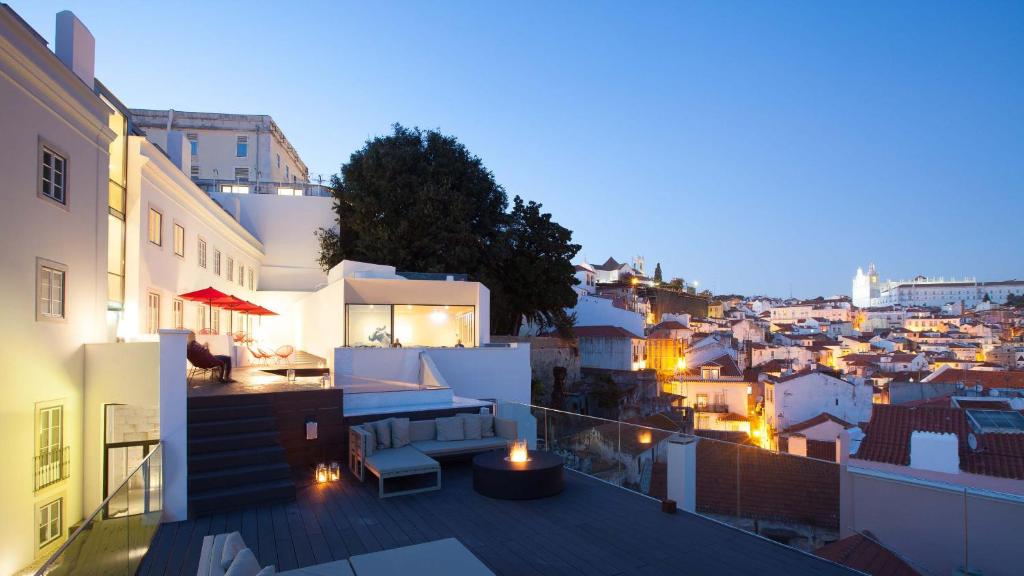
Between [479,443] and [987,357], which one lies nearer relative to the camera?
[479,443]

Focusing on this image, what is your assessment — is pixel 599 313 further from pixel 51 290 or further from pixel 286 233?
pixel 51 290

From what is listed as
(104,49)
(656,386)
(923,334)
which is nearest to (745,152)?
(923,334)

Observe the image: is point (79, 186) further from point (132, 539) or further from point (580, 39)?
point (580, 39)

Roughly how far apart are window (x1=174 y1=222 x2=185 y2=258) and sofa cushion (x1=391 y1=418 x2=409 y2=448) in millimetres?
9905

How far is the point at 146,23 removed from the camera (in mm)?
27438

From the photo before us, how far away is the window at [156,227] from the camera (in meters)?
13.9

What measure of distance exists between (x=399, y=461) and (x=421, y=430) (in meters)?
1.23

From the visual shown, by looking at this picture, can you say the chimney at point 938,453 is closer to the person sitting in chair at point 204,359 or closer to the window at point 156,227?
the person sitting in chair at point 204,359

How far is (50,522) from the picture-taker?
29.5 ft

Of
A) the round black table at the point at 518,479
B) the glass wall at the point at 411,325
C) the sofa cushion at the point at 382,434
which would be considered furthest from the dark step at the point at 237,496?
the glass wall at the point at 411,325

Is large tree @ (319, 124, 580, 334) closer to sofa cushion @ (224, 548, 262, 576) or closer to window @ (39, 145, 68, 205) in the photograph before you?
window @ (39, 145, 68, 205)

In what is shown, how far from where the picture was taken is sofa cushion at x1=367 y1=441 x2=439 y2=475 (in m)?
7.37

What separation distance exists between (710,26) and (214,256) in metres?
36.3

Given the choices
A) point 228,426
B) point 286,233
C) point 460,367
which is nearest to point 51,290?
point 228,426
